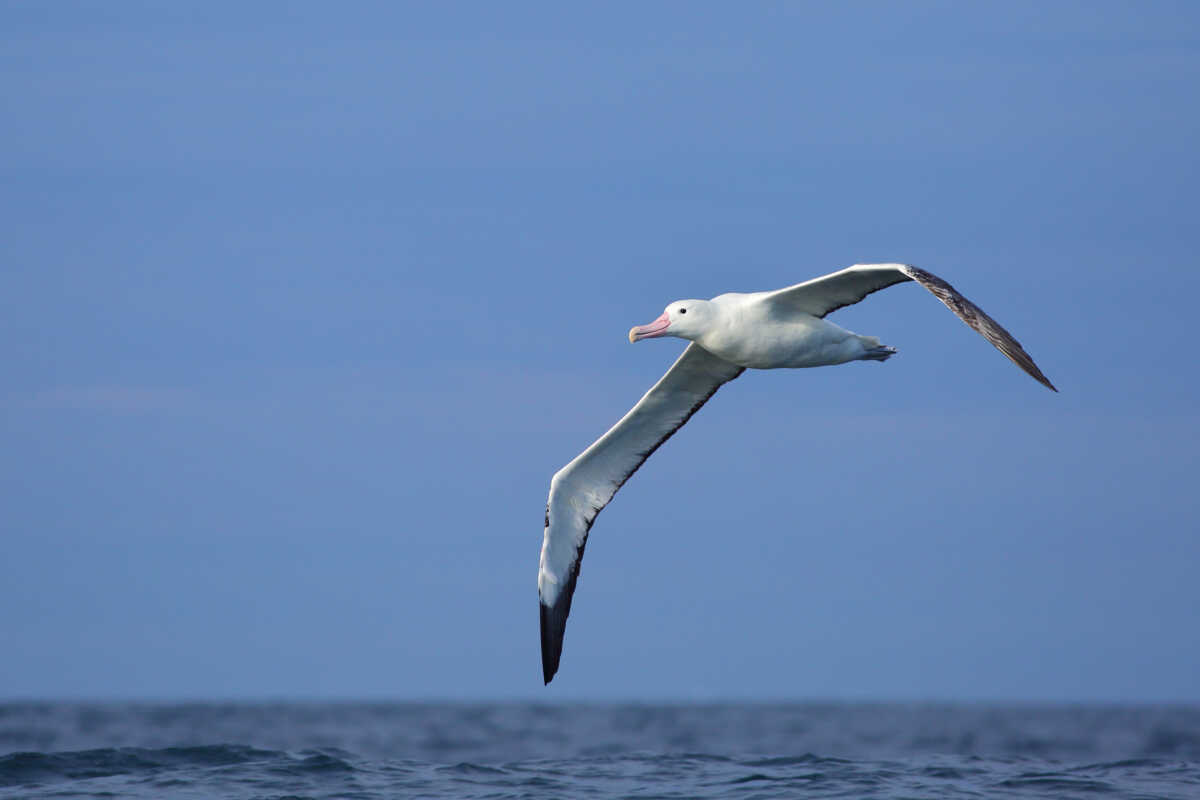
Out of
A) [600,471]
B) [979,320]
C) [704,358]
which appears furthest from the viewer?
[600,471]

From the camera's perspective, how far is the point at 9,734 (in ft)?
106

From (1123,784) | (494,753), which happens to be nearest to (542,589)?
(1123,784)

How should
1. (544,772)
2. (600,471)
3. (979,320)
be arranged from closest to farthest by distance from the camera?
(979,320)
(600,471)
(544,772)

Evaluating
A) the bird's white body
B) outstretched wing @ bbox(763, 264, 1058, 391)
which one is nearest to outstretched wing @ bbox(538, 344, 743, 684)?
the bird's white body

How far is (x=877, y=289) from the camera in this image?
45.9 feet

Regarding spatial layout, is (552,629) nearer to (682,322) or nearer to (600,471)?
(600,471)

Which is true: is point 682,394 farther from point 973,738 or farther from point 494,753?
point 973,738

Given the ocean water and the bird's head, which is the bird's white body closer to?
the bird's head

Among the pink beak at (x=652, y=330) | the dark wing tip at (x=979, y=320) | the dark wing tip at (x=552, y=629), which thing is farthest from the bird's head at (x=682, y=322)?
the dark wing tip at (x=552, y=629)

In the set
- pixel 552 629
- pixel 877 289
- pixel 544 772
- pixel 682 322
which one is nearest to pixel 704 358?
pixel 682 322

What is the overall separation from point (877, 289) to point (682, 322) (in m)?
1.79

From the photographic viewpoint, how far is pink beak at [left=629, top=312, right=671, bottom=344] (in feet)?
46.0

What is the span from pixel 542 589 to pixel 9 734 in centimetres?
2043

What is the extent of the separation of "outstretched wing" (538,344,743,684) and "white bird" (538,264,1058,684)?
0.01 metres
